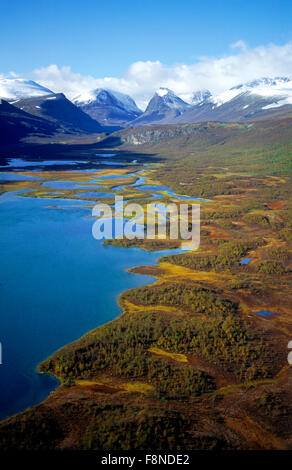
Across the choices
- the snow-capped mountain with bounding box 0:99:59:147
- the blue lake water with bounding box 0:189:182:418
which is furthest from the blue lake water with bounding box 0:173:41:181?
the snow-capped mountain with bounding box 0:99:59:147

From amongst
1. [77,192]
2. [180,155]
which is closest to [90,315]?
[77,192]

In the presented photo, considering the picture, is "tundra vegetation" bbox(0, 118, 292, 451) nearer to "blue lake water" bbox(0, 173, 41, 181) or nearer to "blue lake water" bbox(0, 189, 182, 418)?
"blue lake water" bbox(0, 189, 182, 418)

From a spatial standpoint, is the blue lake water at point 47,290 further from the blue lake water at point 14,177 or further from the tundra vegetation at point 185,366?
the blue lake water at point 14,177

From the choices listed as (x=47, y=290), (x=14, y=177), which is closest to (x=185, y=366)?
(x=47, y=290)

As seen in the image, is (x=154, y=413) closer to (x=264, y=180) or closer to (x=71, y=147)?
(x=264, y=180)

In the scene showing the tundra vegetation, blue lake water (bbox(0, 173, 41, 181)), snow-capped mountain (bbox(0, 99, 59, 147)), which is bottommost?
the tundra vegetation

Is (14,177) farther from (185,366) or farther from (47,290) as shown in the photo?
(185,366)

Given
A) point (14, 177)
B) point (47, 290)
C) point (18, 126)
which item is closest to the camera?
point (47, 290)

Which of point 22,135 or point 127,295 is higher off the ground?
point 22,135
